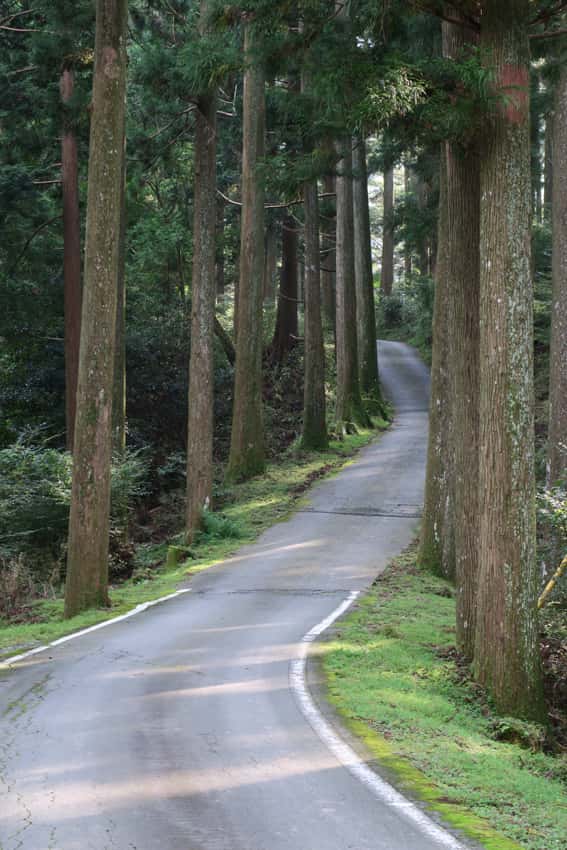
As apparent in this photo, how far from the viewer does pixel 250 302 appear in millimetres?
25391

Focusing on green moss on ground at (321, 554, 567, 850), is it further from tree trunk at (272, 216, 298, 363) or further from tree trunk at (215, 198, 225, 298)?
tree trunk at (272, 216, 298, 363)

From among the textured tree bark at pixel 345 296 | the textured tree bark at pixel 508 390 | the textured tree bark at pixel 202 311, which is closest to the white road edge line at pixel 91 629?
the textured tree bark at pixel 202 311

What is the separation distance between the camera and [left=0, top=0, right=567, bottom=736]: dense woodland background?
1027 cm

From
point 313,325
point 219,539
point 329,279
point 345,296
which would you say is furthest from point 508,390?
point 329,279

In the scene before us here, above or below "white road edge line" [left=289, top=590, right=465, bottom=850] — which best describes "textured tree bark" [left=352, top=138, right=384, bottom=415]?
above

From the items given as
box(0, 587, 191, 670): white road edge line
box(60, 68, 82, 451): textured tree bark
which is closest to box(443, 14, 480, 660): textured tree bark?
box(0, 587, 191, 670): white road edge line

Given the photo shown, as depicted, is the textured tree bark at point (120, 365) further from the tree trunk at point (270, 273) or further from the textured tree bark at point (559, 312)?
the tree trunk at point (270, 273)

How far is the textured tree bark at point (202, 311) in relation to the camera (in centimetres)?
2050

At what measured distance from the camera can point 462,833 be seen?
5992 mm

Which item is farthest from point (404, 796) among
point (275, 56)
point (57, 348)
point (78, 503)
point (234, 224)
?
point (234, 224)

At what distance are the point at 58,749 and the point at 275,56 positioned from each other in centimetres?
955

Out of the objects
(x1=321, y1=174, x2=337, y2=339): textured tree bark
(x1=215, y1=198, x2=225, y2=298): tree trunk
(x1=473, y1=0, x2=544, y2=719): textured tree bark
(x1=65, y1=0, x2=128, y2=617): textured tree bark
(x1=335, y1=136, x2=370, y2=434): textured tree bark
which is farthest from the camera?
(x1=321, y1=174, x2=337, y2=339): textured tree bark

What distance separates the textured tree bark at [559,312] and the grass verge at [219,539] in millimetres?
6613

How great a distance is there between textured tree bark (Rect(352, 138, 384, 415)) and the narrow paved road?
21176 mm
